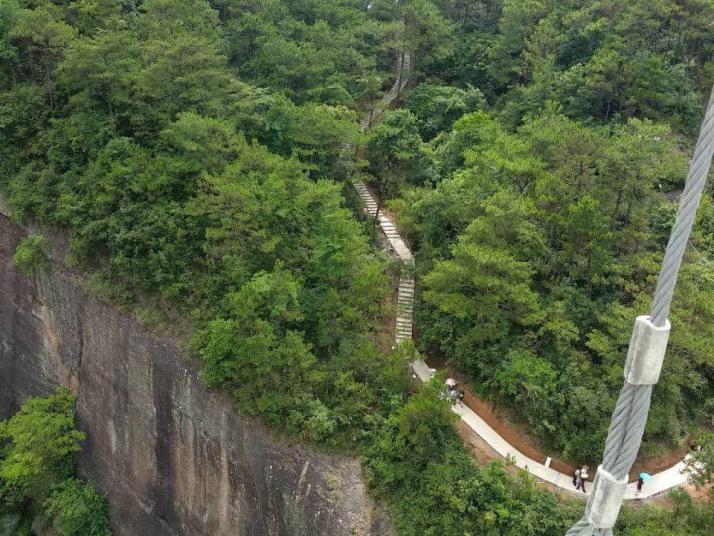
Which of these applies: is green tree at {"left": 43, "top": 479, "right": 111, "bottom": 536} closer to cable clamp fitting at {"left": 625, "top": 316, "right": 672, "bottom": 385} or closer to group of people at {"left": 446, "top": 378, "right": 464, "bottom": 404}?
group of people at {"left": 446, "top": 378, "right": 464, "bottom": 404}

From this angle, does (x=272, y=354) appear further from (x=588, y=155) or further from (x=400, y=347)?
(x=588, y=155)

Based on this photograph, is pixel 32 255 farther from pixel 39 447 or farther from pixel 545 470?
pixel 545 470

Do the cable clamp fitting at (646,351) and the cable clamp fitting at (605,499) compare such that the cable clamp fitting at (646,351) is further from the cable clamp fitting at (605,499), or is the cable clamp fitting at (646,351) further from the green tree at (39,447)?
the green tree at (39,447)

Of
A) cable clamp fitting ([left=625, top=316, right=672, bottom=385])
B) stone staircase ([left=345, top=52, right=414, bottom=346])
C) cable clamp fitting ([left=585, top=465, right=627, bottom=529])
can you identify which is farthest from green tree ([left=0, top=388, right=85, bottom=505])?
cable clamp fitting ([left=625, top=316, right=672, bottom=385])

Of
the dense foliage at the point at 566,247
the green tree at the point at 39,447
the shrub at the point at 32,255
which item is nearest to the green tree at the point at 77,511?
the green tree at the point at 39,447

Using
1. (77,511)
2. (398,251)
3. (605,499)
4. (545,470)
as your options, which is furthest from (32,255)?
(605,499)
